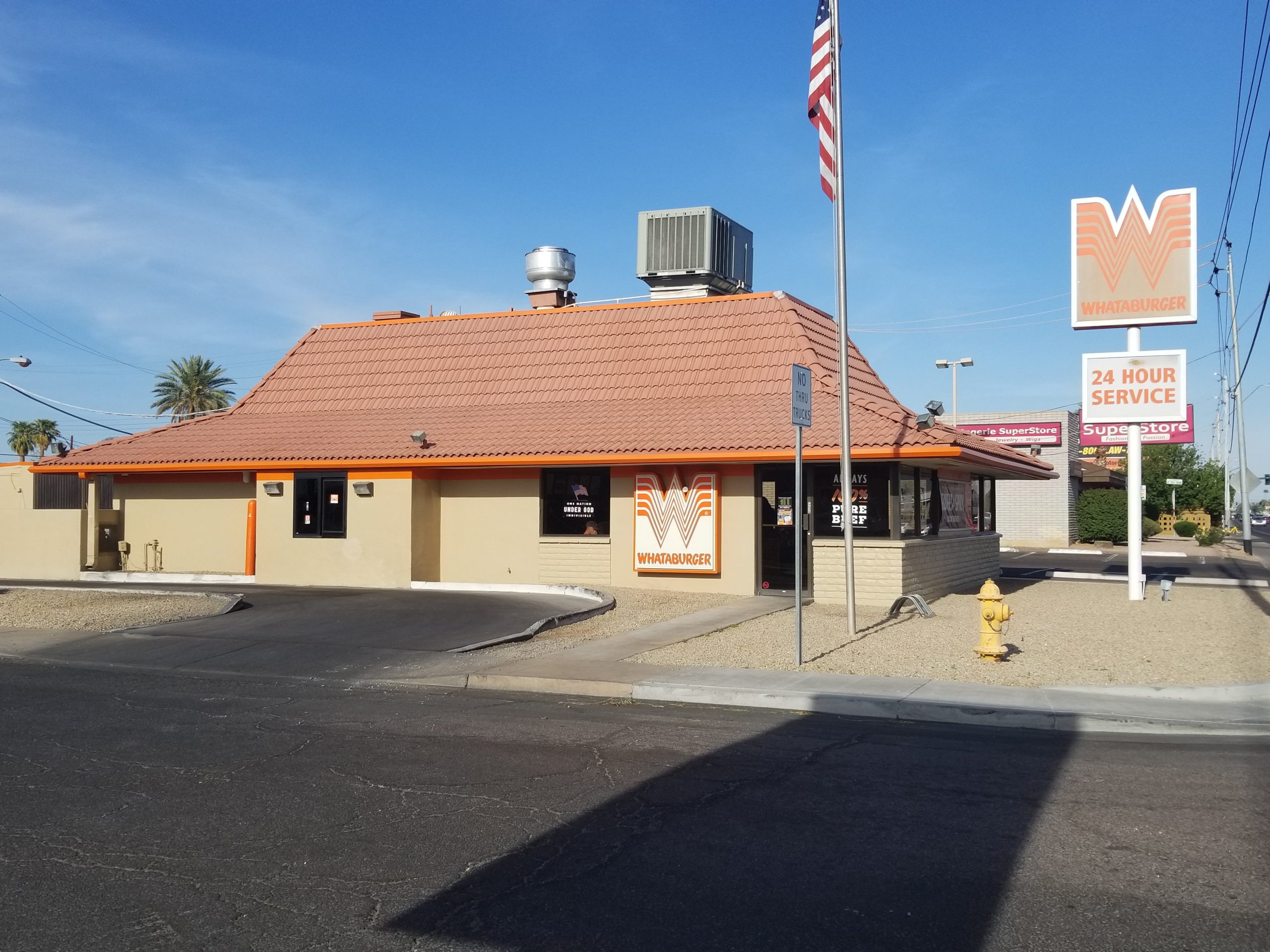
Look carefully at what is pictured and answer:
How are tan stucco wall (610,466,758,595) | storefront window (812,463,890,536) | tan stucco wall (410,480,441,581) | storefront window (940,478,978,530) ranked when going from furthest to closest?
storefront window (940,478,978,530) → tan stucco wall (410,480,441,581) → tan stucco wall (610,466,758,595) → storefront window (812,463,890,536)

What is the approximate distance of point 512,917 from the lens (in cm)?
508

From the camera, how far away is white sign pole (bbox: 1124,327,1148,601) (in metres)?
19.7

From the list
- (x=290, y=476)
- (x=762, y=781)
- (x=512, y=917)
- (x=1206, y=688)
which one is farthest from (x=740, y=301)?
(x=512, y=917)

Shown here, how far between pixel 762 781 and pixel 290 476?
16736 mm

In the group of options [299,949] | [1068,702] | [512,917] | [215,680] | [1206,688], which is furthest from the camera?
[215,680]

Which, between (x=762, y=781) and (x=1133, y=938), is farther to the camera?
(x=762, y=781)

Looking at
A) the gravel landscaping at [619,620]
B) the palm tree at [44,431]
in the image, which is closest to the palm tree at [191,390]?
the palm tree at [44,431]

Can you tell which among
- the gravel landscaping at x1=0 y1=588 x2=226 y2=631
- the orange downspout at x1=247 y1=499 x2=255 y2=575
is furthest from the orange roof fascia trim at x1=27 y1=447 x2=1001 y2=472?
the gravel landscaping at x1=0 y1=588 x2=226 y2=631

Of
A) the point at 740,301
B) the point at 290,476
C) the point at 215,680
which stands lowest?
the point at 215,680

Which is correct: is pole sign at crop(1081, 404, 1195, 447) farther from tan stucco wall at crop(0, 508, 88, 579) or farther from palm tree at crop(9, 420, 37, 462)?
palm tree at crop(9, 420, 37, 462)

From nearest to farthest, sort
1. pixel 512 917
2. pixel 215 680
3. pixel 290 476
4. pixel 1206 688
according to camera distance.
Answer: pixel 512 917
pixel 1206 688
pixel 215 680
pixel 290 476

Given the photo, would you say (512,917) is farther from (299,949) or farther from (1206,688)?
(1206,688)

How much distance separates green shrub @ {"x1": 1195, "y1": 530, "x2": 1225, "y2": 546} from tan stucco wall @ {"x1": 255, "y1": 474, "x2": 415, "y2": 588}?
143ft

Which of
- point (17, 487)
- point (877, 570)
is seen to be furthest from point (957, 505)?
point (17, 487)
